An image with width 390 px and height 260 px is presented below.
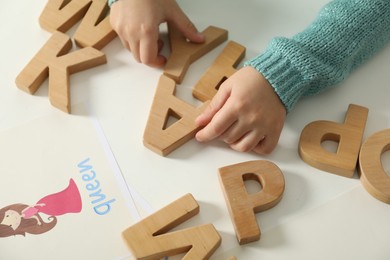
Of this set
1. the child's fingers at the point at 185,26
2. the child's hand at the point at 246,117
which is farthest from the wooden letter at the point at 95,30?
the child's hand at the point at 246,117

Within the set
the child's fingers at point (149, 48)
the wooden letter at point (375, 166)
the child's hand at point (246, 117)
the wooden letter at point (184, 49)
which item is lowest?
the wooden letter at point (375, 166)

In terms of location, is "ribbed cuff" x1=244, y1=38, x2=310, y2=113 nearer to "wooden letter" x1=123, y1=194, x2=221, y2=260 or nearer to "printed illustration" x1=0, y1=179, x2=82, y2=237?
"wooden letter" x1=123, y1=194, x2=221, y2=260

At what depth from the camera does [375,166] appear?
2.34ft

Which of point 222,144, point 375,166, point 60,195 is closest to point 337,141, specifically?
point 375,166

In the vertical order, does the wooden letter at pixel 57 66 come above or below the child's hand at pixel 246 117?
above

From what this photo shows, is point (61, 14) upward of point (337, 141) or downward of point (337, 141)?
upward

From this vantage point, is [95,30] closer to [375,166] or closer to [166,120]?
[166,120]

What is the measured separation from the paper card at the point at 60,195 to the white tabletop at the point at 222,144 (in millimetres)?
27

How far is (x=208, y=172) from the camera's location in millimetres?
738

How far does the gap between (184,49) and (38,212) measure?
1.23ft

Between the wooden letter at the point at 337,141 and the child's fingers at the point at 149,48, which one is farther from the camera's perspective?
the child's fingers at the point at 149,48

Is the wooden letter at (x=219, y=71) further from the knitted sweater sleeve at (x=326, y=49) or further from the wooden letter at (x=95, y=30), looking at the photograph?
the wooden letter at (x=95, y=30)

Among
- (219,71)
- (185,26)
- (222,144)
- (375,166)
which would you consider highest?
(185,26)

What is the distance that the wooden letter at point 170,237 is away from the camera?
0.64m
